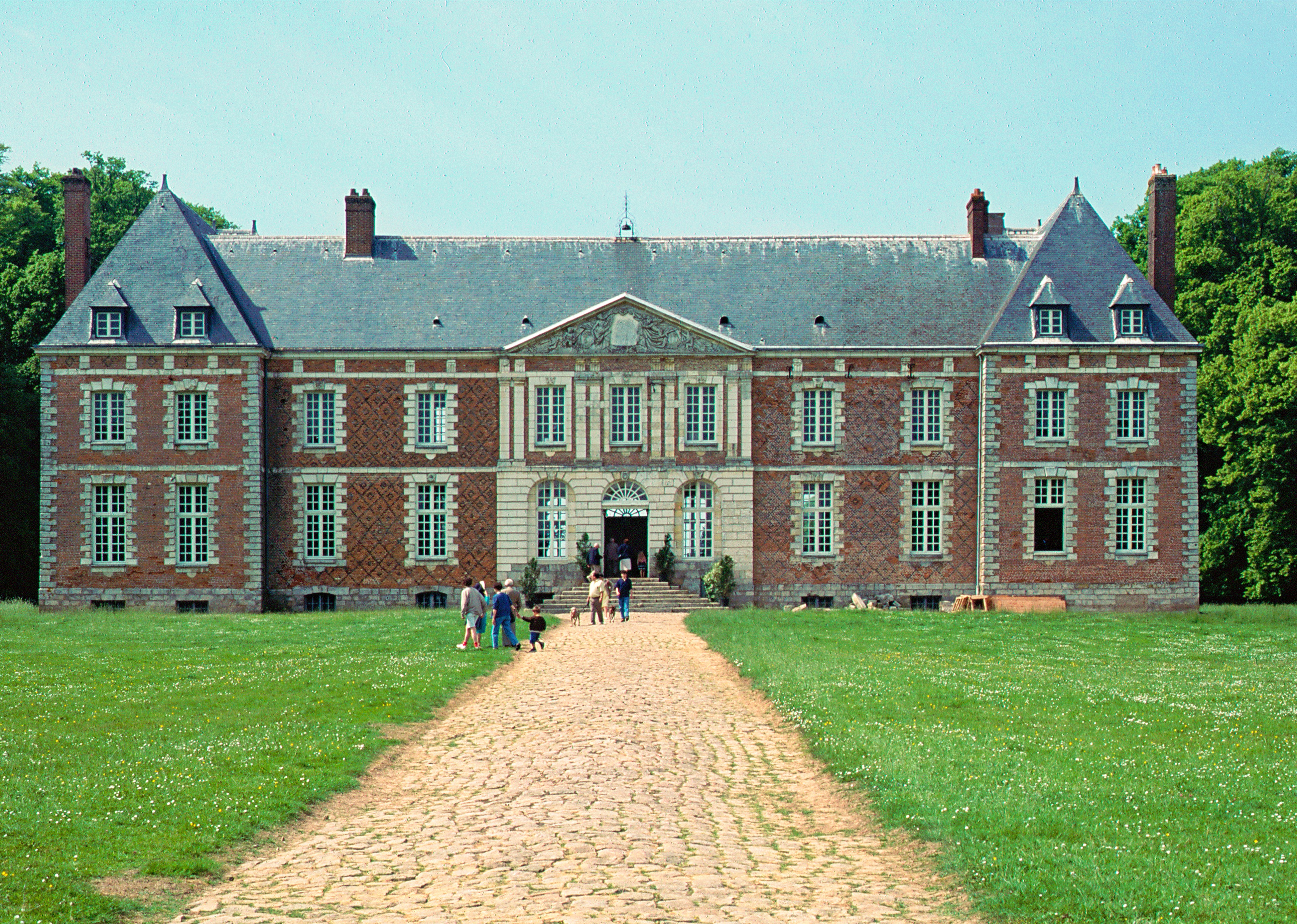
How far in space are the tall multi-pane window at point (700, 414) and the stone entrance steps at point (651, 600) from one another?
413 cm

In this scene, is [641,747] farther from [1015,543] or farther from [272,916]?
[1015,543]

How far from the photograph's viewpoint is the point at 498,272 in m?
37.7

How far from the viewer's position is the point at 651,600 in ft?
111

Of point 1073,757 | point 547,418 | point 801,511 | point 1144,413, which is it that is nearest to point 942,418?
point 801,511

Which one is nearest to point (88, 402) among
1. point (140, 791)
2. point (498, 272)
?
point (498, 272)

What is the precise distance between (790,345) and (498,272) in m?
8.73

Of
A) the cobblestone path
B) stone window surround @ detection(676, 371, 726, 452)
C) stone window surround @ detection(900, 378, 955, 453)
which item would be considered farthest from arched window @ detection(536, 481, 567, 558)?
the cobblestone path

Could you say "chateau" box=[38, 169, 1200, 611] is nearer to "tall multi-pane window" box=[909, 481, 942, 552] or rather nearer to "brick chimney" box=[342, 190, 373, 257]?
"tall multi-pane window" box=[909, 481, 942, 552]

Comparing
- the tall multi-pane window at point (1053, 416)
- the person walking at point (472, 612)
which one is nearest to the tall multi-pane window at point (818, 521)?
the tall multi-pane window at point (1053, 416)

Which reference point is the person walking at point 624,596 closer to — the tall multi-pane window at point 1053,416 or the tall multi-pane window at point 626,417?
the tall multi-pane window at point 626,417

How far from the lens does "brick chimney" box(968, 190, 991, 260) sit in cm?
3797

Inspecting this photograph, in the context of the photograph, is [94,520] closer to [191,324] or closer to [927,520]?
[191,324]

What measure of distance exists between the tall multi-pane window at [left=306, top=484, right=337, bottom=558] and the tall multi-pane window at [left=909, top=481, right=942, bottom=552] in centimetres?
1566

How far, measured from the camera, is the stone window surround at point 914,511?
35469 millimetres
